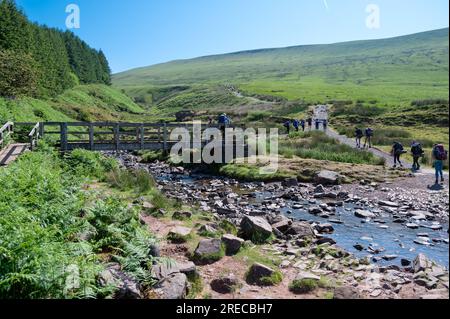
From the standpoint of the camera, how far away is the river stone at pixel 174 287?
8.16 m

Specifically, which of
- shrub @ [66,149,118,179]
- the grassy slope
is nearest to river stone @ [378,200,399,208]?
shrub @ [66,149,118,179]

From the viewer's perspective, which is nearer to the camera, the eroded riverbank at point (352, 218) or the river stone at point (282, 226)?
the eroded riverbank at point (352, 218)

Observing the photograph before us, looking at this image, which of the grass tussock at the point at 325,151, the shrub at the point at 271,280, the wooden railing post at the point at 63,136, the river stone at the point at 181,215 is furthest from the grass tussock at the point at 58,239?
the grass tussock at the point at 325,151

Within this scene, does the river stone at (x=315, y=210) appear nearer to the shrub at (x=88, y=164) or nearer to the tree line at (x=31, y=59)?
the shrub at (x=88, y=164)

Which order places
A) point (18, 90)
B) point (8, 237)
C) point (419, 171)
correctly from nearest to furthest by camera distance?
point (8, 237), point (419, 171), point (18, 90)

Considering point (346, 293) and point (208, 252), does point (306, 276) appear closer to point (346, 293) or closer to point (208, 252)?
point (346, 293)

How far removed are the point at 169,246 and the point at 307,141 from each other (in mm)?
26983

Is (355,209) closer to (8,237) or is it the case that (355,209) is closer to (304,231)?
(304,231)

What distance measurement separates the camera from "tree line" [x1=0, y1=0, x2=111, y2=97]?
37812 millimetres

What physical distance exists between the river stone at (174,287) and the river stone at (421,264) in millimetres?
5848

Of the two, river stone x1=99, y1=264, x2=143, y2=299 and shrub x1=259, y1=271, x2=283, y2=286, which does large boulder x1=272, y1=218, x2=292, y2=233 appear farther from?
river stone x1=99, y1=264, x2=143, y2=299

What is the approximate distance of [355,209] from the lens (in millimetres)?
18203
